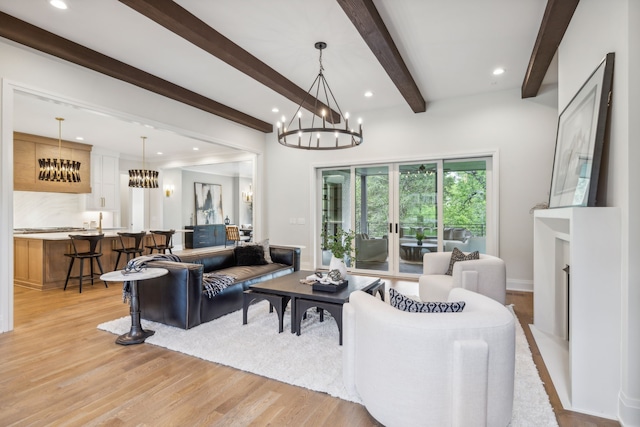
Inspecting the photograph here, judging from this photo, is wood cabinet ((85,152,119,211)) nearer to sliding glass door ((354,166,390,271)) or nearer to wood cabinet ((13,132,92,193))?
wood cabinet ((13,132,92,193))

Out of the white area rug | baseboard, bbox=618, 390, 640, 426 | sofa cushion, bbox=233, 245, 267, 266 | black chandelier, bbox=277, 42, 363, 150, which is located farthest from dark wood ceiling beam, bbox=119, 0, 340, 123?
baseboard, bbox=618, 390, 640, 426

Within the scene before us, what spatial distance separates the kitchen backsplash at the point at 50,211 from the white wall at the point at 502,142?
6.61 m

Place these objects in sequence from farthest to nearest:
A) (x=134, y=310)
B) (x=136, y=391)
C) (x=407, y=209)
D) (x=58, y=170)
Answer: (x=407, y=209)
(x=58, y=170)
(x=134, y=310)
(x=136, y=391)

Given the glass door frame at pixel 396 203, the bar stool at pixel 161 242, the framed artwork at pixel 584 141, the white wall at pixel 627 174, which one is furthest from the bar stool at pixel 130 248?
the white wall at pixel 627 174

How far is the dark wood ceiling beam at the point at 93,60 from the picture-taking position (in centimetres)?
328

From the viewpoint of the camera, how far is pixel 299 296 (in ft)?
10.8

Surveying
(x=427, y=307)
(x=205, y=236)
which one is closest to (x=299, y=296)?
(x=427, y=307)

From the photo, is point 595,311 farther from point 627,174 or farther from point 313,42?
point 313,42

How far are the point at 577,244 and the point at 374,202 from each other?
14.6 feet

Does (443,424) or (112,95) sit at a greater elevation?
(112,95)

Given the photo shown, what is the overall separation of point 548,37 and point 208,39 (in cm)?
343

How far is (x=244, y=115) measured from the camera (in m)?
6.42

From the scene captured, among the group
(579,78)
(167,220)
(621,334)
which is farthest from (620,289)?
(167,220)

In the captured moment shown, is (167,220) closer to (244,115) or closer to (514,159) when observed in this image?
(244,115)
